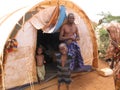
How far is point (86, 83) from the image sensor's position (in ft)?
21.1

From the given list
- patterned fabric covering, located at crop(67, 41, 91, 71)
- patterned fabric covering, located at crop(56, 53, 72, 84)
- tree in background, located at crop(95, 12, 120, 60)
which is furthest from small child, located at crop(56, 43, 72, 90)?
tree in background, located at crop(95, 12, 120, 60)

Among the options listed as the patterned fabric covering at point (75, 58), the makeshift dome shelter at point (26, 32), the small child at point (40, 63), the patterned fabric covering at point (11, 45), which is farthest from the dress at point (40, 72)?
the patterned fabric covering at point (11, 45)

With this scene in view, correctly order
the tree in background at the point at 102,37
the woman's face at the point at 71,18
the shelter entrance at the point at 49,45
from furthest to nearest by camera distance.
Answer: the tree in background at the point at 102,37, the shelter entrance at the point at 49,45, the woman's face at the point at 71,18

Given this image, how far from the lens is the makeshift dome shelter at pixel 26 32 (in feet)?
18.2

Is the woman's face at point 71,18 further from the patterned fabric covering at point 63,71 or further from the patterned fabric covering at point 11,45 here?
the patterned fabric covering at point 11,45

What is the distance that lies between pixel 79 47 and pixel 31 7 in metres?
1.57

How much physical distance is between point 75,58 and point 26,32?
4.53ft

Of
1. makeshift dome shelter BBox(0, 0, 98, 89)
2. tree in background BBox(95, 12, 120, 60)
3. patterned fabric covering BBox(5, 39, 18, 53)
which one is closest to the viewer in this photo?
patterned fabric covering BBox(5, 39, 18, 53)

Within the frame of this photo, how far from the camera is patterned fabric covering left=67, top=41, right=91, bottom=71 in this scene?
6.15 m

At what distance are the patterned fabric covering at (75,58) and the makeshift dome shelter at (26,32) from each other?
560 millimetres

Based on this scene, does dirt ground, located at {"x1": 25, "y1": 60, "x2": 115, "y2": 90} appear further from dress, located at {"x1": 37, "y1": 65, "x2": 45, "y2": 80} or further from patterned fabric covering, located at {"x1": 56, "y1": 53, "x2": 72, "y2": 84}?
patterned fabric covering, located at {"x1": 56, "y1": 53, "x2": 72, "y2": 84}

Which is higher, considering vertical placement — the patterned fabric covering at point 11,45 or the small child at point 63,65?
the patterned fabric covering at point 11,45

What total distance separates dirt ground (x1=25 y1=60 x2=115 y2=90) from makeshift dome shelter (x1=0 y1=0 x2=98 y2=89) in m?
0.32

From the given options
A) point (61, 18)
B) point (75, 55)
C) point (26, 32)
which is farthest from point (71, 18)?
point (26, 32)
